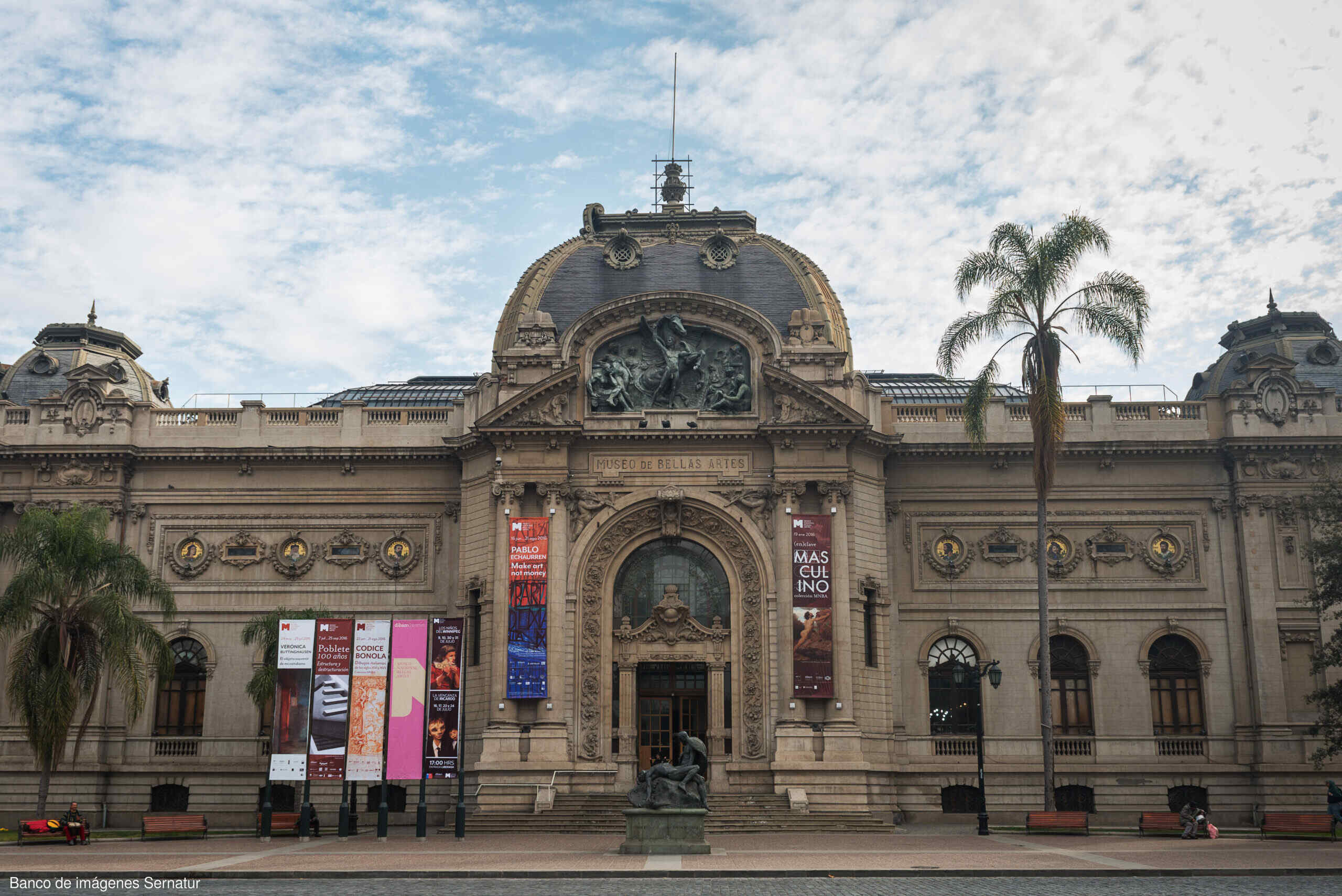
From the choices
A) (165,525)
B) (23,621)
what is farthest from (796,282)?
(23,621)

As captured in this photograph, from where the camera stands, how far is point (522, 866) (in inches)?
1142

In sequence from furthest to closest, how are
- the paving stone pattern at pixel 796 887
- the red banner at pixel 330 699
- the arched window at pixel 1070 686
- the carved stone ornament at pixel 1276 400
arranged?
the carved stone ornament at pixel 1276 400, the arched window at pixel 1070 686, the red banner at pixel 330 699, the paving stone pattern at pixel 796 887

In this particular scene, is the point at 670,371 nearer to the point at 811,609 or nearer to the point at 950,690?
the point at 811,609

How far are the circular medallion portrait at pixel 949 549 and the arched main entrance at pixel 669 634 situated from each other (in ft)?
26.1

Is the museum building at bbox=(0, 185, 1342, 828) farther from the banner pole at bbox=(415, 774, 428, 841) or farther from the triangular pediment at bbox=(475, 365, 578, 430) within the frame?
the banner pole at bbox=(415, 774, 428, 841)

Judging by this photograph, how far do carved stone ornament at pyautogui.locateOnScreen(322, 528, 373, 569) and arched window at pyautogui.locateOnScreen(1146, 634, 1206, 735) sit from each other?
30309 millimetres

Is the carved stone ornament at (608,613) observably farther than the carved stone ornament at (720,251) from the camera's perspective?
No

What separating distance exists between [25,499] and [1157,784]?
44.1 meters

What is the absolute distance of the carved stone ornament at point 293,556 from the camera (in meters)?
51.3

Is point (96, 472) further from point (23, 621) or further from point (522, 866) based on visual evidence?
point (522, 866)

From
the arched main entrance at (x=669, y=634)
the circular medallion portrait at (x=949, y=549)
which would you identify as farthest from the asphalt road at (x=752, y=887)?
the circular medallion portrait at (x=949, y=549)

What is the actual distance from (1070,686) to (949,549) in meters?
6.85

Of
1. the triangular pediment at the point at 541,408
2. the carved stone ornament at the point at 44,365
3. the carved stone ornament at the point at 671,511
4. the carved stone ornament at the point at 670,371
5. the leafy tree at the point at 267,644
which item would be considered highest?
the carved stone ornament at the point at 44,365

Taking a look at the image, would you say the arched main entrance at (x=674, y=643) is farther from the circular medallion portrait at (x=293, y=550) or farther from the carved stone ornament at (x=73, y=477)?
the carved stone ornament at (x=73, y=477)
